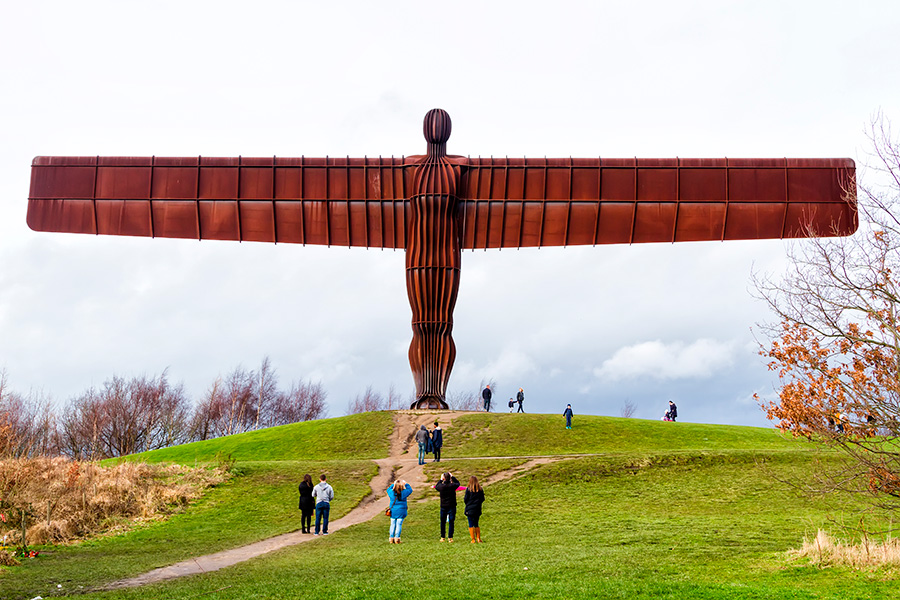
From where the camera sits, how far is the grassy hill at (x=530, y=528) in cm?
1212

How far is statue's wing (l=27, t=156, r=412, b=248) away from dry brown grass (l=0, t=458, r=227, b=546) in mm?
14177

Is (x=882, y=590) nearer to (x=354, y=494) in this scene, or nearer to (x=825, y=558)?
(x=825, y=558)

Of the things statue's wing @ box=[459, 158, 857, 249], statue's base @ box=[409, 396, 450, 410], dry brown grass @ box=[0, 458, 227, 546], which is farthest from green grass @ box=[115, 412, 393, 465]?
statue's wing @ box=[459, 158, 857, 249]

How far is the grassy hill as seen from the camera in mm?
12125

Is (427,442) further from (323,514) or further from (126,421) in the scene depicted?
(126,421)

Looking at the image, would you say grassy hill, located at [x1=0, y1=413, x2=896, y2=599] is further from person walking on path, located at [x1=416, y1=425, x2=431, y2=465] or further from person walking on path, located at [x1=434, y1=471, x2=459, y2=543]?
person walking on path, located at [x1=416, y1=425, x2=431, y2=465]

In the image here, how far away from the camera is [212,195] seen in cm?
3644

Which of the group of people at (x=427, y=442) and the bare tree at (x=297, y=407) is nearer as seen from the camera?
the group of people at (x=427, y=442)

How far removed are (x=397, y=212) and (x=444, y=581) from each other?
Result: 25.6 meters

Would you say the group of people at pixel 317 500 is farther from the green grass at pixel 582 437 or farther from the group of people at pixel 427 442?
the green grass at pixel 582 437

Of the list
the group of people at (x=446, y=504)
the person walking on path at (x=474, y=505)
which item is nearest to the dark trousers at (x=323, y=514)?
the group of people at (x=446, y=504)

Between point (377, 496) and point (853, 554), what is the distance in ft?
46.3

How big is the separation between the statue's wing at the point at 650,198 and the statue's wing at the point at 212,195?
4.36 m
